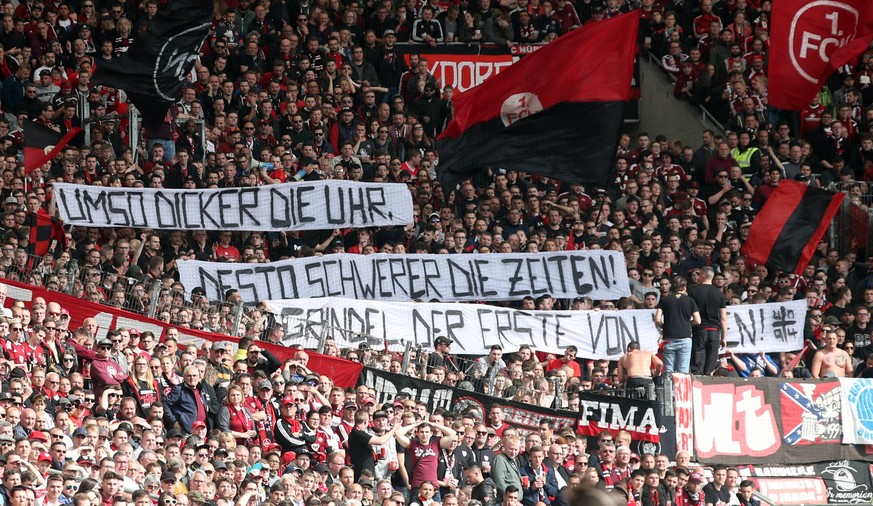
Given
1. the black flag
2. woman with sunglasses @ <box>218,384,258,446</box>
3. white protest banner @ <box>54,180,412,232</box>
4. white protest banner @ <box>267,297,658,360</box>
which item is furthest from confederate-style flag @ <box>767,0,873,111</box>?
woman with sunglasses @ <box>218,384,258,446</box>

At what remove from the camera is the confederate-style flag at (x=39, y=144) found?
19.8m

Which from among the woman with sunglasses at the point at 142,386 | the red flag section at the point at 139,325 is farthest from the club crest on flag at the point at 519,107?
the woman with sunglasses at the point at 142,386

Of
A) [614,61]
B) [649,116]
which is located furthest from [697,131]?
[614,61]

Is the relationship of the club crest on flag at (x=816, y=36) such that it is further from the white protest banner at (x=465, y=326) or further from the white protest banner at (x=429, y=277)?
the white protest banner at (x=465, y=326)

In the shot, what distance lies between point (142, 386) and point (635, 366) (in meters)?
6.05

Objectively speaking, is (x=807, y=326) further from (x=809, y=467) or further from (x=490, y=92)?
(x=490, y=92)

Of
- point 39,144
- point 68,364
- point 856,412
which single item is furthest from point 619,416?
point 39,144

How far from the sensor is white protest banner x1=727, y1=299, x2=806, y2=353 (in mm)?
21062

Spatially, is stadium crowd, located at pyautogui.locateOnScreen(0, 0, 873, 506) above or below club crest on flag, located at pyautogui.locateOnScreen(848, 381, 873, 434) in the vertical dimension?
above

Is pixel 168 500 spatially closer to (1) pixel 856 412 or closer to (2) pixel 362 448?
(2) pixel 362 448

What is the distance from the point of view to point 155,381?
15562 millimetres

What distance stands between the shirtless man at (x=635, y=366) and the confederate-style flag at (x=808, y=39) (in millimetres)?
5730

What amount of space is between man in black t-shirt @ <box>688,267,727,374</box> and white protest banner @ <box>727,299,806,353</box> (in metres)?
→ 1.59

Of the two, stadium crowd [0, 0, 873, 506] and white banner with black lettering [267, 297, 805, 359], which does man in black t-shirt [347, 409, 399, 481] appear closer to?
stadium crowd [0, 0, 873, 506]
